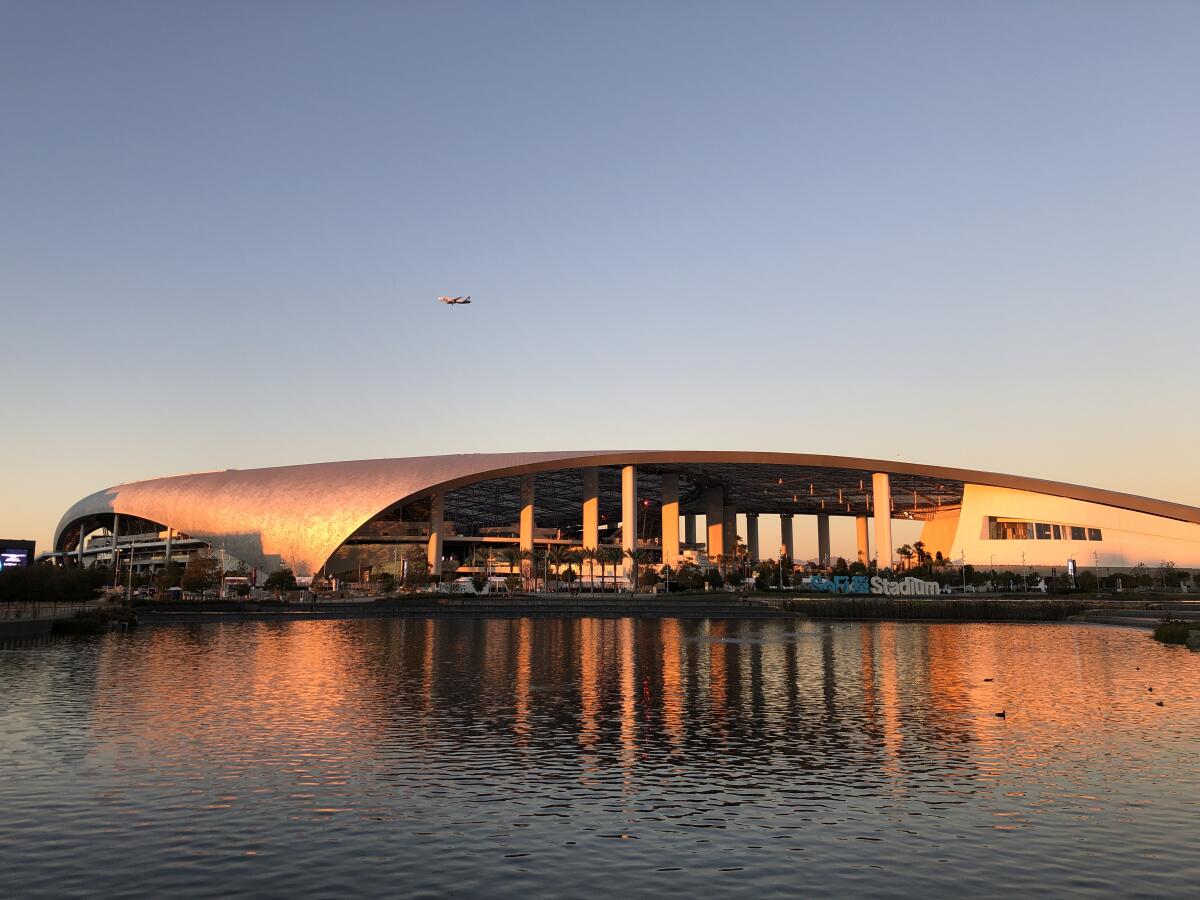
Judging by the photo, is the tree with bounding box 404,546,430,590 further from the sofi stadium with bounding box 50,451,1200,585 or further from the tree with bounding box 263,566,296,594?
the tree with bounding box 263,566,296,594

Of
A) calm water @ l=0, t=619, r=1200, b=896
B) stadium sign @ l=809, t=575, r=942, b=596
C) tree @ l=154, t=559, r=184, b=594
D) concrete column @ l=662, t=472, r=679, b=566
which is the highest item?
concrete column @ l=662, t=472, r=679, b=566

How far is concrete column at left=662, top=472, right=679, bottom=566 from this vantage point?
10944 centimetres

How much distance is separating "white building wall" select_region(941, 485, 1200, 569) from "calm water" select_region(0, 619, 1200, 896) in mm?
68167

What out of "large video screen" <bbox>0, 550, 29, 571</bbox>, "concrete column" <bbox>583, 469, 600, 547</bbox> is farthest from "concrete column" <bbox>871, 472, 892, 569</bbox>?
"large video screen" <bbox>0, 550, 29, 571</bbox>

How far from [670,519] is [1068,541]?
40.7 m

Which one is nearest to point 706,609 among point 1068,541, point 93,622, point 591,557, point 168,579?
point 591,557

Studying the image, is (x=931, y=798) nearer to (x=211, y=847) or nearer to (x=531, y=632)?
(x=211, y=847)

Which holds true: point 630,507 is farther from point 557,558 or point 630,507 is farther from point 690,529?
point 690,529

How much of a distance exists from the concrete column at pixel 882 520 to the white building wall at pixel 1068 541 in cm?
774

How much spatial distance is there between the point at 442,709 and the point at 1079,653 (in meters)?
28.9

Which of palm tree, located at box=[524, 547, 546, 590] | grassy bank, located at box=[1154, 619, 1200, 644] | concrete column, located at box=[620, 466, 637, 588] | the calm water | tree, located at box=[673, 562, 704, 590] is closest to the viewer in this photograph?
the calm water

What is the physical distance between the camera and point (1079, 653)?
40.6 m

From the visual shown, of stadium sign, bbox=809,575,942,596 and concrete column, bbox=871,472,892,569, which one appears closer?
stadium sign, bbox=809,575,942,596

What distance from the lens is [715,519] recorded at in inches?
4914
